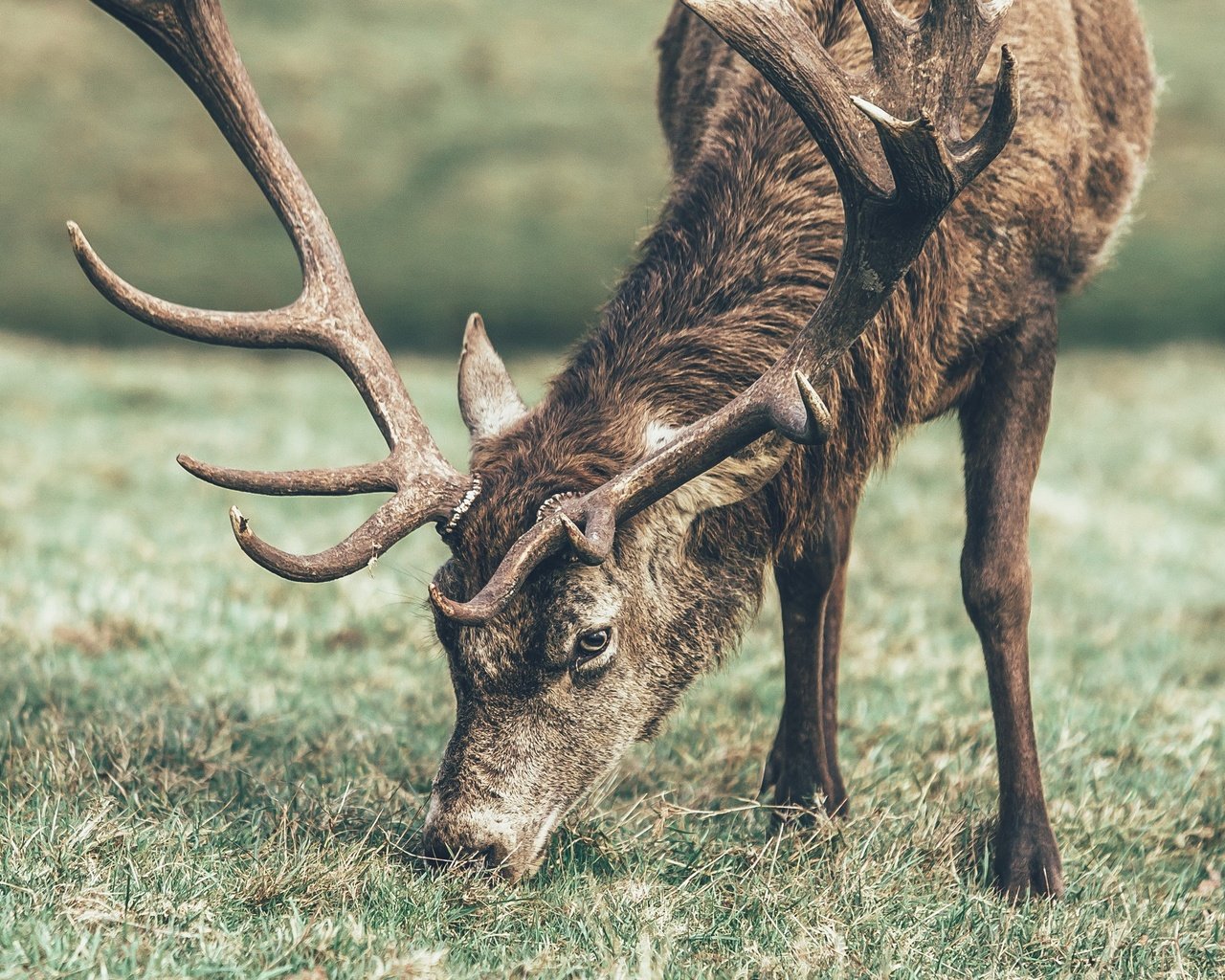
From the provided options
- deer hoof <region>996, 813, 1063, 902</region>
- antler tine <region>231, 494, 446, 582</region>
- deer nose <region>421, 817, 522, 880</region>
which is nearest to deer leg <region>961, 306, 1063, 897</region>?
deer hoof <region>996, 813, 1063, 902</region>

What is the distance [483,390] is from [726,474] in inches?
29.0

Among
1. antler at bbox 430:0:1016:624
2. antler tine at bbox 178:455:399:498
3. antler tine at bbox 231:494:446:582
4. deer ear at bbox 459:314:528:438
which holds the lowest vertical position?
antler tine at bbox 231:494:446:582

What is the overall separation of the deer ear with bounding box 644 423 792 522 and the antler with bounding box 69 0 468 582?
19.1 inches

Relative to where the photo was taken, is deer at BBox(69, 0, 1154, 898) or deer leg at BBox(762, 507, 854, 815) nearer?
deer at BBox(69, 0, 1154, 898)

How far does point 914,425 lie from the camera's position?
3.93 m

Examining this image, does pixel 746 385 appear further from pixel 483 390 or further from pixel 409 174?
pixel 409 174

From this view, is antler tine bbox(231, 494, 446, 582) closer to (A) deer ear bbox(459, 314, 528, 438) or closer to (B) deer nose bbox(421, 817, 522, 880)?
(A) deer ear bbox(459, 314, 528, 438)

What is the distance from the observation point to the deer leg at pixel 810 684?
13.7 ft

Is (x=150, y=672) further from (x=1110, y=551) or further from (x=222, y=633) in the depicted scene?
(x=1110, y=551)

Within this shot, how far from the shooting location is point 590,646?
135 inches

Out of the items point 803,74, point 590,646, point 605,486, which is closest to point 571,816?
point 590,646

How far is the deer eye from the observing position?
3.41 meters

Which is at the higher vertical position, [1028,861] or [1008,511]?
[1008,511]

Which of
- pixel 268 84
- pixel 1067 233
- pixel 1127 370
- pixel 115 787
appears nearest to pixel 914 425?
pixel 1067 233
